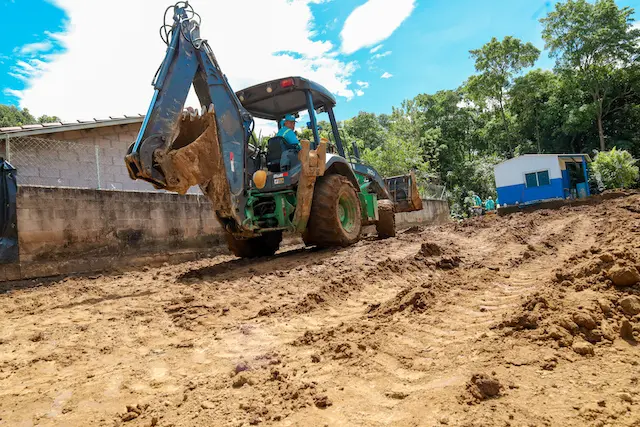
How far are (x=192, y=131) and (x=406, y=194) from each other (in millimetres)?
6413

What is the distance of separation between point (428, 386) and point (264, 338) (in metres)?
1.40

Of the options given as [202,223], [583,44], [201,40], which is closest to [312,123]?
[201,40]

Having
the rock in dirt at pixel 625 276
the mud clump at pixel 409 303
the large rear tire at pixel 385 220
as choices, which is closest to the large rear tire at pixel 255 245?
the large rear tire at pixel 385 220

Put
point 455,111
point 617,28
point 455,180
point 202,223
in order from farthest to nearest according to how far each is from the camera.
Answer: point 455,111
point 455,180
point 617,28
point 202,223


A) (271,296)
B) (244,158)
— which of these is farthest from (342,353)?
(244,158)

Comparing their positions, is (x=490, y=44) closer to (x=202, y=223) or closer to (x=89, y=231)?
(x=202, y=223)

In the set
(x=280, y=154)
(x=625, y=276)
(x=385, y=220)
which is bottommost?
(x=625, y=276)

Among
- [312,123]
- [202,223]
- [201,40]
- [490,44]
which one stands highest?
[490,44]

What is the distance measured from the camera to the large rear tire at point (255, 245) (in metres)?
7.51

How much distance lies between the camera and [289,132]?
7.35 meters

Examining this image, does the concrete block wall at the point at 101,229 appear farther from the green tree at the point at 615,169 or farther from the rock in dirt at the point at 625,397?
the green tree at the point at 615,169

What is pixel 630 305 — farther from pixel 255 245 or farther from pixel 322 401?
pixel 255 245

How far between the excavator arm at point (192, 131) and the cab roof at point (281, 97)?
1.09 metres

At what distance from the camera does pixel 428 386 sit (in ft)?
6.94
